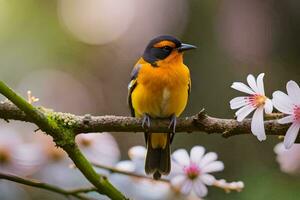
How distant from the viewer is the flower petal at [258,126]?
1.62 m

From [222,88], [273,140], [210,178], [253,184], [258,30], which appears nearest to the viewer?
[210,178]

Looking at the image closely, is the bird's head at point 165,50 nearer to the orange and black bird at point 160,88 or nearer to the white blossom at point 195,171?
the orange and black bird at point 160,88

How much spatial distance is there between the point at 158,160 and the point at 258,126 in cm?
123

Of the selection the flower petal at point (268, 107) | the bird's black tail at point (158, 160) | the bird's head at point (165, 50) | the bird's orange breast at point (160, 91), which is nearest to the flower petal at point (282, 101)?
the flower petal at point (268, 107)

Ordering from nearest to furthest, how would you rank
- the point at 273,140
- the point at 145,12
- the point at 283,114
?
the point at 283,114
the point at 273,140
the point at 145,12

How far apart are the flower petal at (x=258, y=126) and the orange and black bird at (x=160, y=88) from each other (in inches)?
39.5

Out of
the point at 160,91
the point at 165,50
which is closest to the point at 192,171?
the point at 160,91

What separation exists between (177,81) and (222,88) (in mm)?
2249

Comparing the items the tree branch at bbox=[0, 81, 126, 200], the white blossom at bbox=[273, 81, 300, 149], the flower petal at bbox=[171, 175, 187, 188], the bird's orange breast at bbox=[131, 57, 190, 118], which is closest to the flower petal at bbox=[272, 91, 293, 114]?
the white blossom at bbox=[273, 81, 300, 149]

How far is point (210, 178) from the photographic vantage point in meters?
2.09

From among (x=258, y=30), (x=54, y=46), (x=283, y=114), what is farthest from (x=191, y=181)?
(x=54, y=46)

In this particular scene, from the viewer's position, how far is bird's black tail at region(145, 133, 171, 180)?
2.59 meters

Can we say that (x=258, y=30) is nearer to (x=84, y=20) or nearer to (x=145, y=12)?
(x=145, y=12)

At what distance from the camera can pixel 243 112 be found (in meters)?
1.73
